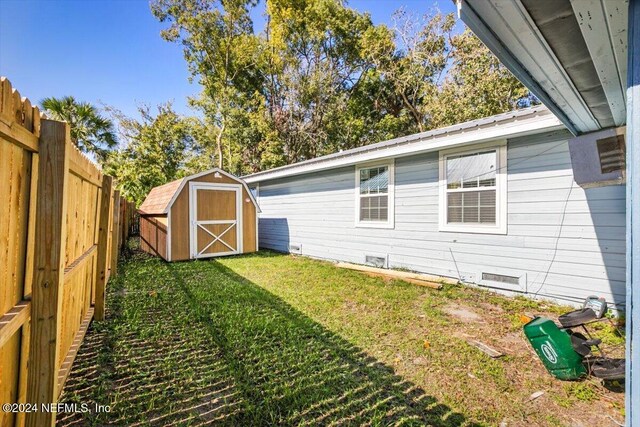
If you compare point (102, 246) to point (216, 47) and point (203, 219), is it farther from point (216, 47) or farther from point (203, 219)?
point (216, 47)

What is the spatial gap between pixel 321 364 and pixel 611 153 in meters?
3.77

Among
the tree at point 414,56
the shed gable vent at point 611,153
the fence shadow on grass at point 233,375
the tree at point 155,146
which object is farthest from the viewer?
the tree at point 155,146

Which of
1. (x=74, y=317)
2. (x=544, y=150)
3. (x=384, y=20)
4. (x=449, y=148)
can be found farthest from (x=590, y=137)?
(x=384, y=20)

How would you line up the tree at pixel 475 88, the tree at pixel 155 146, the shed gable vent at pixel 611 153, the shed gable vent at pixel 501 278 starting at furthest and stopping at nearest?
the tree at pixel 155 146 → the tree at pixel 475 88 → the shed gable vent at pixel 501 278 → the shed gable vent at pixel 611 153

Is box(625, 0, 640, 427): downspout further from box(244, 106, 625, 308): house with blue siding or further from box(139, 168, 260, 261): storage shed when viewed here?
box(139, 168, 260, 261): storage shed

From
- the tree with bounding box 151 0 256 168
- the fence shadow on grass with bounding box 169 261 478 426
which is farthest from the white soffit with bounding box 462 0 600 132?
the tree with bounding box 151 0 256 168

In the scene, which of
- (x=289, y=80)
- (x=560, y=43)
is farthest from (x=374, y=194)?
(x=289, y=80)

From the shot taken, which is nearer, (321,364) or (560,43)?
(560,43)

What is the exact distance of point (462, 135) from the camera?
4891 millimetres

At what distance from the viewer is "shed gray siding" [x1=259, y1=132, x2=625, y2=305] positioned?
382 centimetres

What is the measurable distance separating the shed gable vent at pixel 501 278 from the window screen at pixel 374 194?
229 centimetres

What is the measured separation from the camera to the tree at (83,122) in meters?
11.0

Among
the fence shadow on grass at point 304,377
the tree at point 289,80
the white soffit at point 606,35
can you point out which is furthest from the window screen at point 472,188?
the tree at point 289,80

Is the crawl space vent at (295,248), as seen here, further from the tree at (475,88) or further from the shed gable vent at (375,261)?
the tree at (475,88)
